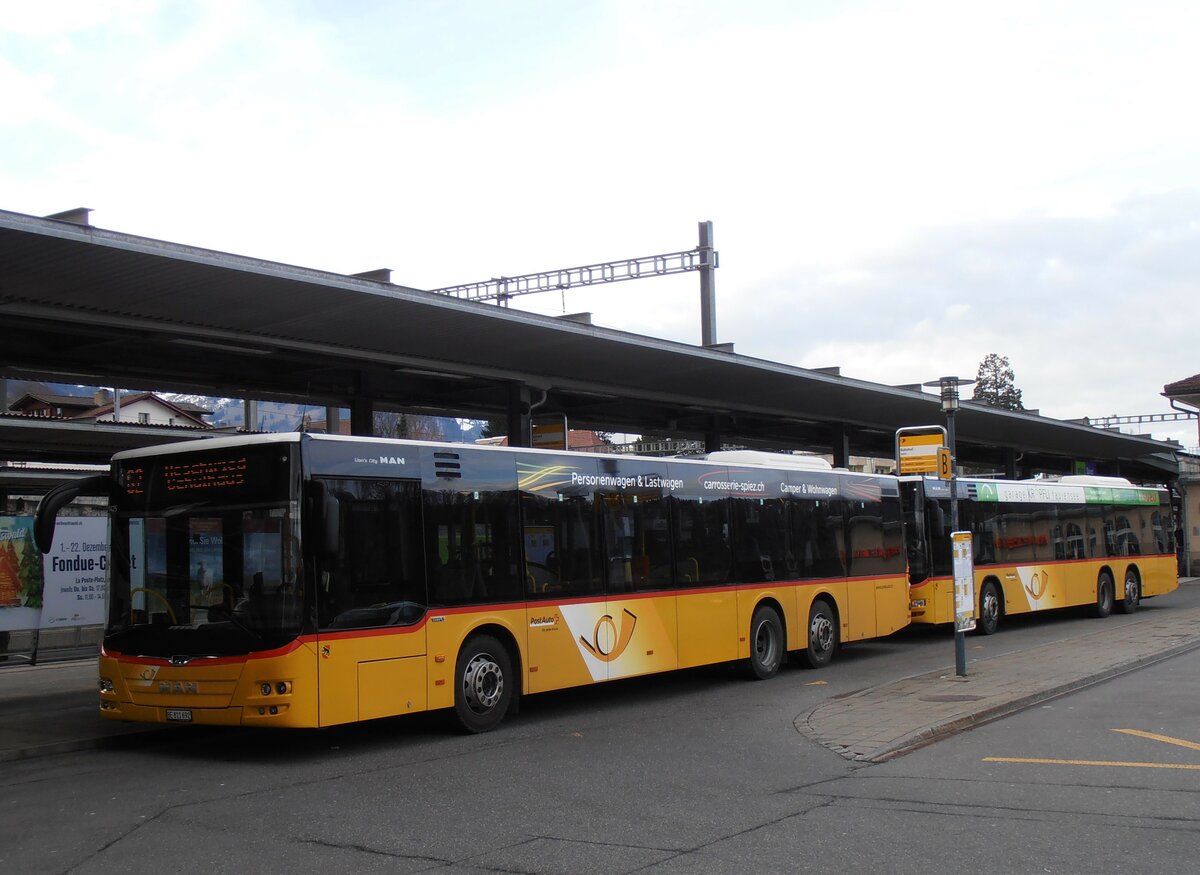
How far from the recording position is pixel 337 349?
18094mm

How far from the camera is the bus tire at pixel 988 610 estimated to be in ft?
76.1

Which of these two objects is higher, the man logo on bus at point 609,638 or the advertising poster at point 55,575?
the advertising poster at point 55,575

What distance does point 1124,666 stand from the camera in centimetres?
1628

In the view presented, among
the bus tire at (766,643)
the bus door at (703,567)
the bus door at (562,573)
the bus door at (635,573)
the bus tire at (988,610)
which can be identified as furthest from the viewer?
the bus tire at (988,610)

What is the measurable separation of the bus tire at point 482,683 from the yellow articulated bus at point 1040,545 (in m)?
11.5

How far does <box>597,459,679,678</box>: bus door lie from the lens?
13.7 metres

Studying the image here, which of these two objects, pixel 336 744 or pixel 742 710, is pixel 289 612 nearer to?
pixel 336 744

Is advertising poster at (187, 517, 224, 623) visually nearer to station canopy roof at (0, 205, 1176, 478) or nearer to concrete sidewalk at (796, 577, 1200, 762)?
station canopy roof at (0, 205, 1176, 478)

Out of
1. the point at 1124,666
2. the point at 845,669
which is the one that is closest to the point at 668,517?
the point at 845,669

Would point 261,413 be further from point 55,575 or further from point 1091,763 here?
point 1091,763

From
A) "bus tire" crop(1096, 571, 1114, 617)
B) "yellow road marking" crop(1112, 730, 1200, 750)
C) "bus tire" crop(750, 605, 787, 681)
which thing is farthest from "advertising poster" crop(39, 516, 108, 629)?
"bus tire" crop(1096, 571, 1114, 617)

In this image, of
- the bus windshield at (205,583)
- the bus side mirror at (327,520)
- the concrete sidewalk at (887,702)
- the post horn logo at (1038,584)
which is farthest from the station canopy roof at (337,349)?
the post horn logo at (1038,584)

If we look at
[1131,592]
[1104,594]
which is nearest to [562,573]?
[1104,594]

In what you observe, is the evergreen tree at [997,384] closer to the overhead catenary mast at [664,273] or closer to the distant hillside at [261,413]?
the distant hillside at [261,413]
